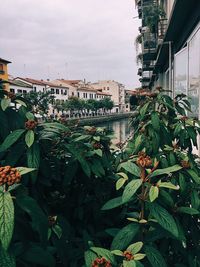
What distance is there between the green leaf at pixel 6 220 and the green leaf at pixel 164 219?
2.18 feet

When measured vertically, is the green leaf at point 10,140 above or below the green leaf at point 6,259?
above

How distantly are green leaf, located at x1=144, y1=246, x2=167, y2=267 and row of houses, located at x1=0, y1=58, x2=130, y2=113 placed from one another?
869 inches

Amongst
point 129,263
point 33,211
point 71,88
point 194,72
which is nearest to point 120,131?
point 194,72

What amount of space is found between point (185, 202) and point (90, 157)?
0.77 m

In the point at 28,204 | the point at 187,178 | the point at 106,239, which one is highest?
the point at 28,204

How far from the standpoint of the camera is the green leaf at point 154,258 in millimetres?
1329

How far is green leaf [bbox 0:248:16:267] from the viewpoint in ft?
3.34

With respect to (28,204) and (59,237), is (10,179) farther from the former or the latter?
(59,237)

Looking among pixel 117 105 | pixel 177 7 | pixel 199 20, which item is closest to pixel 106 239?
pixel 199 20

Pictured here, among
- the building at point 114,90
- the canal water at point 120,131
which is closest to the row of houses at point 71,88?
the building at point 114,90

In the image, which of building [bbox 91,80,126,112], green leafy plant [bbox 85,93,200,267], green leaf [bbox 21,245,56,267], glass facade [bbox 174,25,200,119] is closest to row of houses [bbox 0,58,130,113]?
building [bbox 91,80,126,112]

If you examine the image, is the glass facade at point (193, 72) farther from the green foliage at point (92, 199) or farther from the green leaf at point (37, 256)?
the green leaf at point (37, 256)

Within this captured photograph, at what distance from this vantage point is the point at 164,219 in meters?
1.31

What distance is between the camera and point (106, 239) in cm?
202
